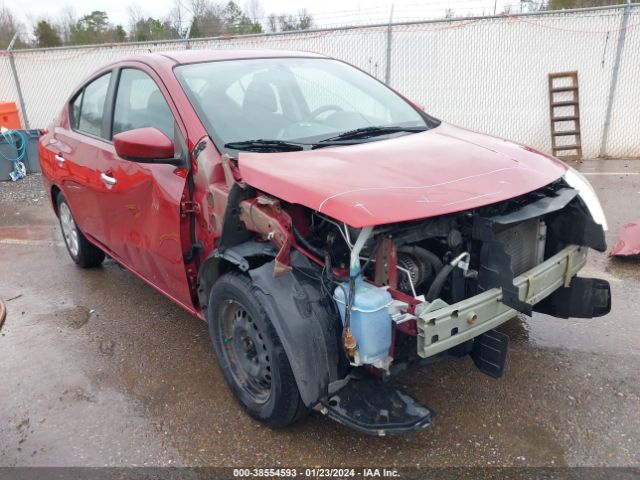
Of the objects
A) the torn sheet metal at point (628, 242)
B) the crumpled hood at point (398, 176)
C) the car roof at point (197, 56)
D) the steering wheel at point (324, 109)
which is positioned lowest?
the torn sheet metal at point (628, 242)

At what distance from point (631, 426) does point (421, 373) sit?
3.53 feet

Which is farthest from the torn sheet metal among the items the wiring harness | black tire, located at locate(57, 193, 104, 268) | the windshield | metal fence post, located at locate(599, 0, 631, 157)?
the wiring harness

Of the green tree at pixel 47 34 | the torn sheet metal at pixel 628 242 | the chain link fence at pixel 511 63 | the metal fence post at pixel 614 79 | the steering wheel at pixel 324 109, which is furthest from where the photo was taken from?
the green tree at pixel 47 34

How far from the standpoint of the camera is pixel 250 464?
2559 mm

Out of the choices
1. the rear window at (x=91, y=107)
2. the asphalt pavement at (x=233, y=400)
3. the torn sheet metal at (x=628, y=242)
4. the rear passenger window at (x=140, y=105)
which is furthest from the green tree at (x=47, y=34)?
the torn sheet metal at (x=628, y=242)

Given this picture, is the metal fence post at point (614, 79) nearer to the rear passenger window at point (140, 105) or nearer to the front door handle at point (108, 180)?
the rear passenger window at point (140, 105)

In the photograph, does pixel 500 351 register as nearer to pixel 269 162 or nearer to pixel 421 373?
pixel 421 373

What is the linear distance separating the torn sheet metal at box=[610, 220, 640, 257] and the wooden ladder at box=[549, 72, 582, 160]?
201 inches

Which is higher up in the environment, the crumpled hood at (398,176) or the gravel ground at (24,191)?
the crumpled hood at (398,176)

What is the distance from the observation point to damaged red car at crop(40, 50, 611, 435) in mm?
2295

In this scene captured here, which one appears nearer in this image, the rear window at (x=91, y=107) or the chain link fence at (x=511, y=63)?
the rear window at (x=91, y=107)

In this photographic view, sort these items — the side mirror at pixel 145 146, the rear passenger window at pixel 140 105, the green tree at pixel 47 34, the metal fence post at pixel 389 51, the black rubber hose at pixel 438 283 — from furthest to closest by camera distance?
the green tree at pixel 47 34 < the metal fence post at pixel 389 51 < the rear passenger window at pixel 140 105 < the side mirror at pixel 145 146 < the black rubber hose at pixel 438 283

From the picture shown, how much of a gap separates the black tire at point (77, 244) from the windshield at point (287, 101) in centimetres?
226

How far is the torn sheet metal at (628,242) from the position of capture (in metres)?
4.66
